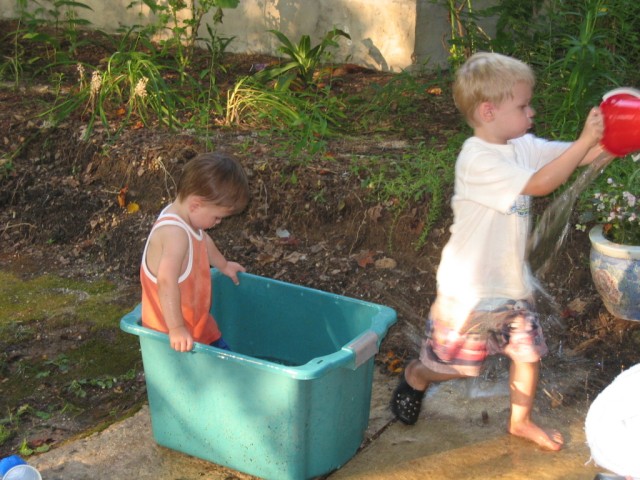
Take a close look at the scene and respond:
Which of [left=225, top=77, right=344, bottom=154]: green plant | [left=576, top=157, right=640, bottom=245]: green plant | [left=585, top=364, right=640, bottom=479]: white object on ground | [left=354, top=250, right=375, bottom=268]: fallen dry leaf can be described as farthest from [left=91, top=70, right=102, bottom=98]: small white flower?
[left=585, top=364, right=640, bottom=479]: white object on ground

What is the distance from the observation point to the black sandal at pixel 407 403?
3.14 meters

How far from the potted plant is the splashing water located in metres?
0.14

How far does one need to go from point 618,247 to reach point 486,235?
101cm

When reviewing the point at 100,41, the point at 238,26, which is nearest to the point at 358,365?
the point at 238,26

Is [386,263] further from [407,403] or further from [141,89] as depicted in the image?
[141,89]

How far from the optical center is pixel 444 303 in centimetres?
296

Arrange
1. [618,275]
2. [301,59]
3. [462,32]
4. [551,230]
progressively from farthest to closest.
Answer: [301,59] < [462,32] < [551,230] < [618,275]

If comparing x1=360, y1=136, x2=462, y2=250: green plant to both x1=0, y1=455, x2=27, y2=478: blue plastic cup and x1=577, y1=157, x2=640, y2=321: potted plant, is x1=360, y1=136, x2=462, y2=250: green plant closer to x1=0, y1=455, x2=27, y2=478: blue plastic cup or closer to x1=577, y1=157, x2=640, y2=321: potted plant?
x1=577, y1=157, x2=640, y2=321: potted plant

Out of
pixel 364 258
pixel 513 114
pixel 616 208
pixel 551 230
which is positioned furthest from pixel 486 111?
pixel 364 258

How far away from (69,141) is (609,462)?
→ 4209 mm

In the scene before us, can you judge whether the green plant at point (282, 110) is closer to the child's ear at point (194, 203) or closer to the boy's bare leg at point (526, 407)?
the child's ear at point (194, 203)

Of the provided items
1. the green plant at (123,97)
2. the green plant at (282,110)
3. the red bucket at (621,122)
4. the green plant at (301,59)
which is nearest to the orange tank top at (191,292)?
the red bucket at (621,122)

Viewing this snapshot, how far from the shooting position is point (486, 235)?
9.34 feet

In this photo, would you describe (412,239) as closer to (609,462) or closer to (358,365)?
(358,365)
